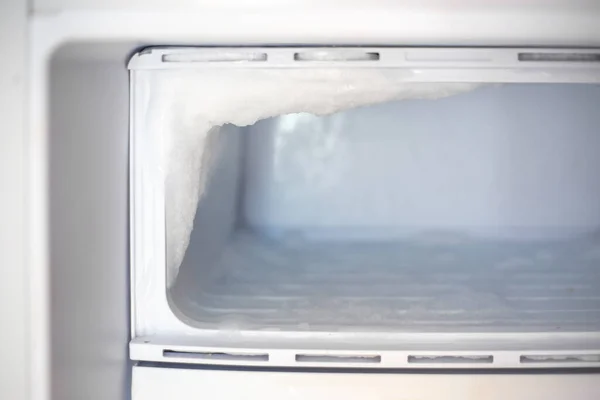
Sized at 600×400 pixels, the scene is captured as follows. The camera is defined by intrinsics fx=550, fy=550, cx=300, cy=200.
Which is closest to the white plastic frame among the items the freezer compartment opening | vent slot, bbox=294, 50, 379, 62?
vent slot, bbox=294, 50, 379, 62

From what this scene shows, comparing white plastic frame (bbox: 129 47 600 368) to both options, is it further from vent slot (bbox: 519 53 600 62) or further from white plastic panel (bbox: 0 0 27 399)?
white plastic panel (bbox: 0 0 27 399)

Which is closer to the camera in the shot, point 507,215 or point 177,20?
point 177,20

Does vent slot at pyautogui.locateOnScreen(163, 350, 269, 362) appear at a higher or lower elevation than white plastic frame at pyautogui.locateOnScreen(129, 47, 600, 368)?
lower

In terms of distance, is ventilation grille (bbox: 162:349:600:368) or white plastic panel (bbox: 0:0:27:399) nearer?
white plastic panel (bbox: 0:0:27:399)

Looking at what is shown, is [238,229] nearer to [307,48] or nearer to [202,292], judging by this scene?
[202,292]

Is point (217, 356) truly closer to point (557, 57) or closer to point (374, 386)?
point (374, 386)

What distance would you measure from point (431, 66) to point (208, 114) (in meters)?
0.28

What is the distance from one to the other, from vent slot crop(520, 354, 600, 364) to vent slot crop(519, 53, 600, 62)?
0.37 metres

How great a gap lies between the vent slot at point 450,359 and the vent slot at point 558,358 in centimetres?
5

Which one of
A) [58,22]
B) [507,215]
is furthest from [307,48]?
[507,215]

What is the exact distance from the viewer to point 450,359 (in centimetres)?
70

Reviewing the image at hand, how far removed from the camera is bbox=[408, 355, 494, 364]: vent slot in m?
0.69

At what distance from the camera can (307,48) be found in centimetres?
64

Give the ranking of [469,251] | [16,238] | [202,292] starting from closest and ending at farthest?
[16,238], [202,292], [469,251]
